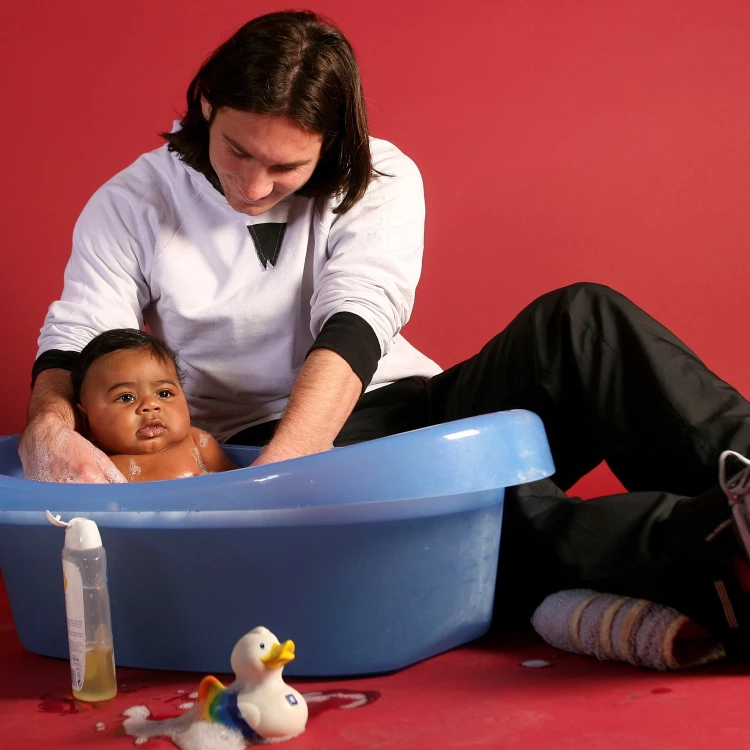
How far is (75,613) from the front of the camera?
1103 mm

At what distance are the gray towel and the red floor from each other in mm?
17

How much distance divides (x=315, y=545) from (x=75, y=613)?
272 millimetres

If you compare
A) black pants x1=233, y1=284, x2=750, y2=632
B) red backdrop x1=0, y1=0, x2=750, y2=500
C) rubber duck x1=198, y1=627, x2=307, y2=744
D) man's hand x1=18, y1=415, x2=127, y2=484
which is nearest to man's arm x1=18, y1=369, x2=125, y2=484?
man's hand x1=18, y1=415, x2=127, y2=484

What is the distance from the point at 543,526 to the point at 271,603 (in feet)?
1.13

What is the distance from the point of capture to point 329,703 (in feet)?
3.56

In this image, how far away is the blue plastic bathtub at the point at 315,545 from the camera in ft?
3.43

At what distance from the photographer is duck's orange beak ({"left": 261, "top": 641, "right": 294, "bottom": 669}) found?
96cm

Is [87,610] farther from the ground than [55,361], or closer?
closer

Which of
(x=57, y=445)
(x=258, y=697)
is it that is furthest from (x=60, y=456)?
(x=258, y=697)

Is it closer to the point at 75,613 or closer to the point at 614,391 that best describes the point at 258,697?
the point at 75,613

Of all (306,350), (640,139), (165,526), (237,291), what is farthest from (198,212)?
(640,139)

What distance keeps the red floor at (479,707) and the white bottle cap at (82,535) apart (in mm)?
182

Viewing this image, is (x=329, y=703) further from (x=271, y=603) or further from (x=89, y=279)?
(x=89, y=279)

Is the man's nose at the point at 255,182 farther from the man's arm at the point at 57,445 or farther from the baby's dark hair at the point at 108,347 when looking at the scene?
the man's arm at the point at 57,445
